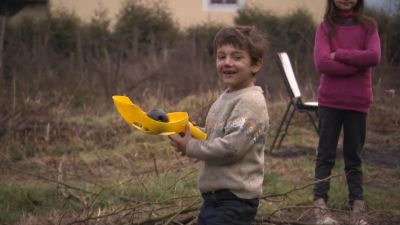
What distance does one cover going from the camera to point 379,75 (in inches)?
436

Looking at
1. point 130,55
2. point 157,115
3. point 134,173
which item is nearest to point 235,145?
point 157,115

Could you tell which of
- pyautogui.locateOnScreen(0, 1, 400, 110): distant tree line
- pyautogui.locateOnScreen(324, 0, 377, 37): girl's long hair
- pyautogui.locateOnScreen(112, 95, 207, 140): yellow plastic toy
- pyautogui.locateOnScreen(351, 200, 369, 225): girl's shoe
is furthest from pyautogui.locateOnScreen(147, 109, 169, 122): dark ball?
pyautogui.locateOnScreen(0, 1, 400, 110): distant tree line

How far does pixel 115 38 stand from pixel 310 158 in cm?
1109

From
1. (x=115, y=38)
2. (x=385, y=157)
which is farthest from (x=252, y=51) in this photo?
(x=115, y=38)

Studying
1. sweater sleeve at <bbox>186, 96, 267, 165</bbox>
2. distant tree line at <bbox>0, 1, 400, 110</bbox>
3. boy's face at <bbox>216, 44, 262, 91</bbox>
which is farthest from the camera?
distant tree line at <bbox>0, 1, 400, 110</bbox>

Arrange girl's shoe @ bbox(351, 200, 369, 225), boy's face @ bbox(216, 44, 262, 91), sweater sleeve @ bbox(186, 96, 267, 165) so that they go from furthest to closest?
girl's shoe @ bbox(351, 200, 369, 225), boy's face @ bbox(216, 44, 262, 91), sweater sleeve @ bbox(186, 96, 267, 165)

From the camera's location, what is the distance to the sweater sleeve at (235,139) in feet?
8.74

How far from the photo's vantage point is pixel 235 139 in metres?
2.66

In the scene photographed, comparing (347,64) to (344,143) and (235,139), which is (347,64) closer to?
(344,143)

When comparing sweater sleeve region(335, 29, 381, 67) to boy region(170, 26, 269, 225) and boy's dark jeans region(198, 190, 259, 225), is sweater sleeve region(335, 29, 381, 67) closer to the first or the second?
boy region(170, 26, 269, 225)

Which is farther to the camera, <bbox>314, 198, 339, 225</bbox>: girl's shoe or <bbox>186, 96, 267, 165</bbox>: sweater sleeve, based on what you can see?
<bbox>314, 198, 339, 225</bbox>: girl's shoe

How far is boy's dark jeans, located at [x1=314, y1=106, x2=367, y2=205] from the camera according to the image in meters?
4.32

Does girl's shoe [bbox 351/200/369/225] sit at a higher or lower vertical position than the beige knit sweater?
lower

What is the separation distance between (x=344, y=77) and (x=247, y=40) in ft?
5.59
